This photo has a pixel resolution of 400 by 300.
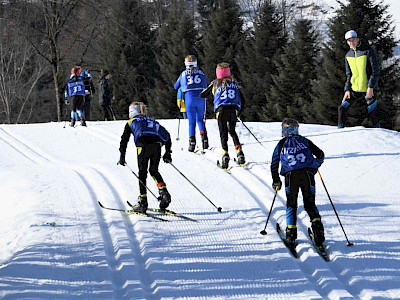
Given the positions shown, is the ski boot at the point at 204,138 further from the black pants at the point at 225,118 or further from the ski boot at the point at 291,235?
the ski boot at the point at 291,235

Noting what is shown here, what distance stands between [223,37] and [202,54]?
2.47 m

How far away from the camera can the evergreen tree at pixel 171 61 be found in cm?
3812

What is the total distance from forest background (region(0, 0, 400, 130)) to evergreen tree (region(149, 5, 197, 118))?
73 mm

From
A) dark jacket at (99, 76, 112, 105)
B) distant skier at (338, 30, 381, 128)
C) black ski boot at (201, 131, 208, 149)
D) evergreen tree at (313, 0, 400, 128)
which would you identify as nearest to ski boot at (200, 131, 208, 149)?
black ski boot at (201, 131, 208, 149)

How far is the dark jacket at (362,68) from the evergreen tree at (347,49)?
607 inches

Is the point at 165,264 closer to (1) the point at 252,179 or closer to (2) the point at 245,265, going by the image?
(2) the point at 245,265

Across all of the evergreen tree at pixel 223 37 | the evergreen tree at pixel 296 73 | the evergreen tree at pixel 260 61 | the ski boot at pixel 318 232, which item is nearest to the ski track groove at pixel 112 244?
the ski boot at pixel 318 232

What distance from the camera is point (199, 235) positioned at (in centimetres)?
676

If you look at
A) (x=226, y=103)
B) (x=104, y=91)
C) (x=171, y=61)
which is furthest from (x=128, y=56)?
(x=226, y=103)

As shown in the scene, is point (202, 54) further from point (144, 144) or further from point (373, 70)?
point (144, 144)

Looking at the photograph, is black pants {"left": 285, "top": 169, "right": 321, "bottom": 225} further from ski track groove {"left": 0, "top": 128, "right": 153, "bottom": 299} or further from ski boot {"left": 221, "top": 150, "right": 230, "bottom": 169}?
ski boot {"left": 221, "top": 150, "right": 230, "bottom": 169}

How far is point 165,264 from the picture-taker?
5.91 metres

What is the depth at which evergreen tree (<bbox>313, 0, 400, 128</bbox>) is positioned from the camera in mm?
25922

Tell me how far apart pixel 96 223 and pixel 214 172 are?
2.99 m
